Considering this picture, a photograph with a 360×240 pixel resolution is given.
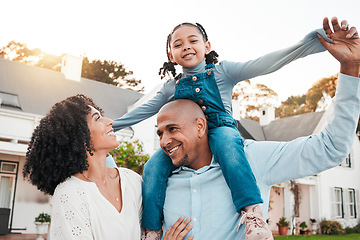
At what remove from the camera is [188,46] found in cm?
280

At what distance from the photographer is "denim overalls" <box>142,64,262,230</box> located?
2.22m

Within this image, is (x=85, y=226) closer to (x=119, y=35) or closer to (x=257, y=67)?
(x=257, y=67)

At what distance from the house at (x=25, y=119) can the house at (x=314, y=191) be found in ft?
29.3

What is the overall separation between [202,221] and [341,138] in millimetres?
992

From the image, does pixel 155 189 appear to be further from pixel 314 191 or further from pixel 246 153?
pixel 314 191

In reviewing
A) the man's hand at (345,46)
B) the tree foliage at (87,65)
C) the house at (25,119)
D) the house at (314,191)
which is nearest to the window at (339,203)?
the house at (314,191)

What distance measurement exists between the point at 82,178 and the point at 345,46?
1.93m

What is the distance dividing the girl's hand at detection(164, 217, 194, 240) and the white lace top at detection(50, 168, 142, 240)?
0.31 metres

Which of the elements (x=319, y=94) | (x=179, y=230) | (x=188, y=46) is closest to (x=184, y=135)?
(x=179, y=230)

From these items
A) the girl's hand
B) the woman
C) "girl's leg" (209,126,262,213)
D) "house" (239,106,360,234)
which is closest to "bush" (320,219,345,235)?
"house" (239,106,360,234)

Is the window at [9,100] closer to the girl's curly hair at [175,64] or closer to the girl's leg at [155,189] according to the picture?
the girl's curly hair at [175,64]

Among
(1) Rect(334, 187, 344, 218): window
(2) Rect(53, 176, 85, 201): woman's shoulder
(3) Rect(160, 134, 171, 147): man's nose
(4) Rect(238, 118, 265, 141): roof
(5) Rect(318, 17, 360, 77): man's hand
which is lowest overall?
(1) Rect(334, 187, 344, 218): window

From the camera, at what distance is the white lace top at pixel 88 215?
2.30m

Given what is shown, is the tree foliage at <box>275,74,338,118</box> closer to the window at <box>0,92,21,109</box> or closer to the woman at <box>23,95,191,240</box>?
the window at <box>0,92,21,109</box>
